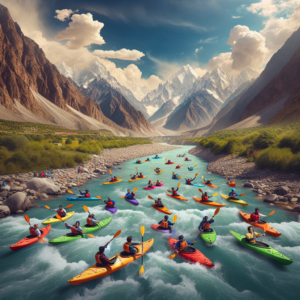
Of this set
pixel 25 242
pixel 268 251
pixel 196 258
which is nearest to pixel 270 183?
pixel 268 251

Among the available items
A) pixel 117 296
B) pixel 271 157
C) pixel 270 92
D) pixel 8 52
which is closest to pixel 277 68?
pixel 270 92

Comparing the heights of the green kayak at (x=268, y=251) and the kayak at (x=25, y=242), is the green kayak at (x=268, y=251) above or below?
below

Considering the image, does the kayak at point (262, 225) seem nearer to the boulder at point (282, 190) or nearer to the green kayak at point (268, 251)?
the green kayak at point (268, 251)

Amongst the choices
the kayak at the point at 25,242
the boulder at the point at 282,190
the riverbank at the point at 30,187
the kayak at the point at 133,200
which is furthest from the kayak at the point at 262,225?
the riverbank at the point at 30,187

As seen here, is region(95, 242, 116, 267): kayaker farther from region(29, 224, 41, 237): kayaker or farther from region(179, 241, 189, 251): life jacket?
region(29, 224, 41, 237): kayaker

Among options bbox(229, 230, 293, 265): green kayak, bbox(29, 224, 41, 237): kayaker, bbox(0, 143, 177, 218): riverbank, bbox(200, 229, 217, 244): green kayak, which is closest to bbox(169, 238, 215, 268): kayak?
bbox(200, 229, 217, 244): green kayak

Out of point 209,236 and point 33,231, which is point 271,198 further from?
point 33,231

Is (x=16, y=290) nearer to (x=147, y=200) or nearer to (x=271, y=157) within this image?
(x=147, y=200)
